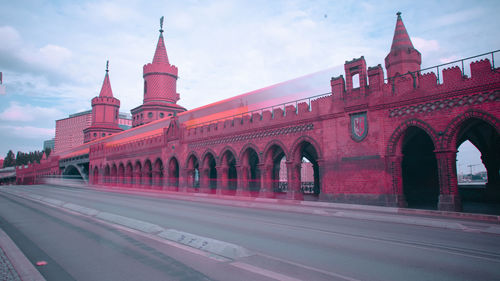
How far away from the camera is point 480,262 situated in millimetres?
6102

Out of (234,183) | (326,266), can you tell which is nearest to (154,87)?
(234,183)

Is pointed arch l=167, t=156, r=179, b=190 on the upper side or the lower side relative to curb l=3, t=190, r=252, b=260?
upper

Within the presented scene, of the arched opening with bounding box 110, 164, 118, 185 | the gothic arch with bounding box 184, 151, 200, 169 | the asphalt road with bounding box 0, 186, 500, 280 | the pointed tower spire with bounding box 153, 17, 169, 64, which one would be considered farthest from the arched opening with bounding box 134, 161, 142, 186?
the asphalt road with bounding box 0, 186, 500, 280

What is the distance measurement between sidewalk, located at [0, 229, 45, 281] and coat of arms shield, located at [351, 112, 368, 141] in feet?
50.8

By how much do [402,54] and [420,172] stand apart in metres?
7.67

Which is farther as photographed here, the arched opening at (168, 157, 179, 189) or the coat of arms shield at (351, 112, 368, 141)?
the arched opening at (168, 157, 179, 189)

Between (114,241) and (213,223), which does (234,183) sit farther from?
(114,241)

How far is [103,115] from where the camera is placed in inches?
2544

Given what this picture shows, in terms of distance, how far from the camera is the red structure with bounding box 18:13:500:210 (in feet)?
46.4

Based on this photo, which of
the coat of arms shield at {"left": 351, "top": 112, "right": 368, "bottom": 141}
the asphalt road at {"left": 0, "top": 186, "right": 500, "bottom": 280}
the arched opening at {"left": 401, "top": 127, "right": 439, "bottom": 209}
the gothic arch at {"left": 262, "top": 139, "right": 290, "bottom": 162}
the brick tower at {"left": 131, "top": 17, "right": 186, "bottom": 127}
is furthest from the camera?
the brick tower at {"left": 131, "top": 17, "right": 186, "bottom": 127}

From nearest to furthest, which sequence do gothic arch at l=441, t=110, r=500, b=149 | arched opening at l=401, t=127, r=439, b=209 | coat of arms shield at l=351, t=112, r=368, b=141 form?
gothic arch at l=441, t=110, r=500, b=149
coat of arms shield at l=351, t=112, r=368, b=141
arched opening at l=401, t=127, r=439, b=209

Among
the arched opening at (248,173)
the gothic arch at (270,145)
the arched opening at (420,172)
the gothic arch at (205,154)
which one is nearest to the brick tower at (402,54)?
the arched opening at (420,172)

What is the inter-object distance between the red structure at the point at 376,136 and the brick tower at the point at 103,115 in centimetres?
4018

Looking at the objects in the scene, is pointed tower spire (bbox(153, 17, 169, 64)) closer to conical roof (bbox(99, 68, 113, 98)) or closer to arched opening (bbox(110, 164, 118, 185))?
arched opening (bbox(110, 164, 118, 185))
